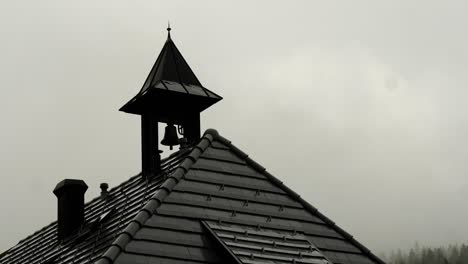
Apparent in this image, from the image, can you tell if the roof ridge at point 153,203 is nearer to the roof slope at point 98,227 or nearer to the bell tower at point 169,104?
the roof slope at point 98,227

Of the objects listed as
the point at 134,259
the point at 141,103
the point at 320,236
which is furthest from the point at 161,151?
the point at 134,259

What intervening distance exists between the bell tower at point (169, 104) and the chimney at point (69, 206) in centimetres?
195

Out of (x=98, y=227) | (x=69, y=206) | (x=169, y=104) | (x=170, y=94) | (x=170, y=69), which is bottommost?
(x=98, y=227)

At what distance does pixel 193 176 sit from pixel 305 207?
247 centimetres

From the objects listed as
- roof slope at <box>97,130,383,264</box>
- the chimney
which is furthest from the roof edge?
the chimney

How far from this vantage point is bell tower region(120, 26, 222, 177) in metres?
22.9

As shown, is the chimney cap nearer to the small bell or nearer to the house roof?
the house roof

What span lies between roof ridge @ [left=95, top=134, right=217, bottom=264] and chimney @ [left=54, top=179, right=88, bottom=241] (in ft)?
14.0

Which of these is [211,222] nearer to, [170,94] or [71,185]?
[170,94]

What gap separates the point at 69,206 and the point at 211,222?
611 cm

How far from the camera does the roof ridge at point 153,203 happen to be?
663 inches

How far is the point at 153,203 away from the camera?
59.8ft

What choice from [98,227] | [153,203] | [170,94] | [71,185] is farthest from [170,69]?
[153,203]

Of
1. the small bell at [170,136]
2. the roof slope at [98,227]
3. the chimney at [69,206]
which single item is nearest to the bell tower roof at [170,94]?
the small bell at [170,136]
